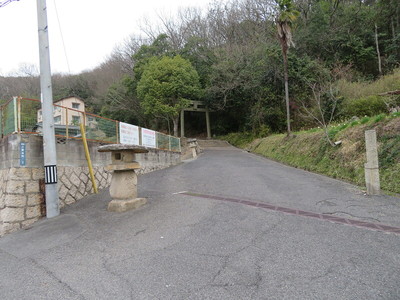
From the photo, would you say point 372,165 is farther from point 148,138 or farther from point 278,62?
point 278,62

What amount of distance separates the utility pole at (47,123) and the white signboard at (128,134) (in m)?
3.96

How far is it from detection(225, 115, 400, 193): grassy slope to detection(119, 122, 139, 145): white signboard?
732 centimetres

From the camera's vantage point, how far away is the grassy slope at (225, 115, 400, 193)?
6.86m

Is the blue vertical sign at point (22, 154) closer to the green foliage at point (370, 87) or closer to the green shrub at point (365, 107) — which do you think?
the green shrub at point (365, 107)

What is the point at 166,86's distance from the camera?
73.7 ft

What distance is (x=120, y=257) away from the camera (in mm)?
3719

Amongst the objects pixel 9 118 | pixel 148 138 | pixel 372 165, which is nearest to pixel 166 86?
pixel 148 138

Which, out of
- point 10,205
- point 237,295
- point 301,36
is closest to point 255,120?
point 301,36

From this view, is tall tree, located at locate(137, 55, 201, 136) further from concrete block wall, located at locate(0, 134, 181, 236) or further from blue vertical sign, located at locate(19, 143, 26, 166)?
blue vertical sign, located at locate(19, 143, 26, 166)

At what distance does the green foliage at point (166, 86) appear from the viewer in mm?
22625

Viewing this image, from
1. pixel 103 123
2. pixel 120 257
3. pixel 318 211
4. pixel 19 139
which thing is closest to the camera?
pixel 120 257

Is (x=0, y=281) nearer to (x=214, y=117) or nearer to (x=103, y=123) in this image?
(x=103, y=123)

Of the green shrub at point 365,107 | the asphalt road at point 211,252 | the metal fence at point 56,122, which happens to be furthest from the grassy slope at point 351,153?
the metal fence at point 56,122

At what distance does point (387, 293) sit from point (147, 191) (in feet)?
20.8
